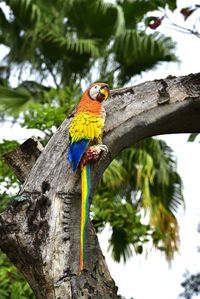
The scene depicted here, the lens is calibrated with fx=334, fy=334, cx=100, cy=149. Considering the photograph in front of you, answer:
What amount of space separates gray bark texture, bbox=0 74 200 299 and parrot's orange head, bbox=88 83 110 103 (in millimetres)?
48

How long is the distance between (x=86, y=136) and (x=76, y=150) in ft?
0.26

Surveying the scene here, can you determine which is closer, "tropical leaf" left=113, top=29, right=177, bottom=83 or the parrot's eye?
the parrot's eye

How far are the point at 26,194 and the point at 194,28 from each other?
1.06 meters

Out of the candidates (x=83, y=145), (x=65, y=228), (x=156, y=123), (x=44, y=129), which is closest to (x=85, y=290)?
(x=65, y=228)

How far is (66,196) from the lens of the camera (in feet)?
4.03

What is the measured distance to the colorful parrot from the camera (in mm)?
1225

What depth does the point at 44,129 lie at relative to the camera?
7.88 feet

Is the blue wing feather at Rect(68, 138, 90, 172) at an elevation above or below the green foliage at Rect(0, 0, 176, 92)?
below

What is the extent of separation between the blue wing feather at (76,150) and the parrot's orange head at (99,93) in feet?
0.70

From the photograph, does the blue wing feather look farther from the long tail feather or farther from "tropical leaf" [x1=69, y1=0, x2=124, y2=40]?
"tropical leaf" [x1=69, y1=0, x2=124, y2=40]

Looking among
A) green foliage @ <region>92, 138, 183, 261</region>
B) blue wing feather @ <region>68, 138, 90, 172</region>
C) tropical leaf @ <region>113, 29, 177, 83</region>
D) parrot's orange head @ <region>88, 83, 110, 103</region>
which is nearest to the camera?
blue wing feather @ <region>68, 138, 90, 172</region>

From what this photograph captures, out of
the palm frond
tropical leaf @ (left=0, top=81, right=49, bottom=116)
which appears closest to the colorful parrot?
tropical leaf @ (left=0, top=81, right=49, bottom=116)

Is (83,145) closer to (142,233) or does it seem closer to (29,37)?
(142,233)

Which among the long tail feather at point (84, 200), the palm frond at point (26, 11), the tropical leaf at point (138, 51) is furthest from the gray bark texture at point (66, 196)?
the palm frond at point (26, 11)
